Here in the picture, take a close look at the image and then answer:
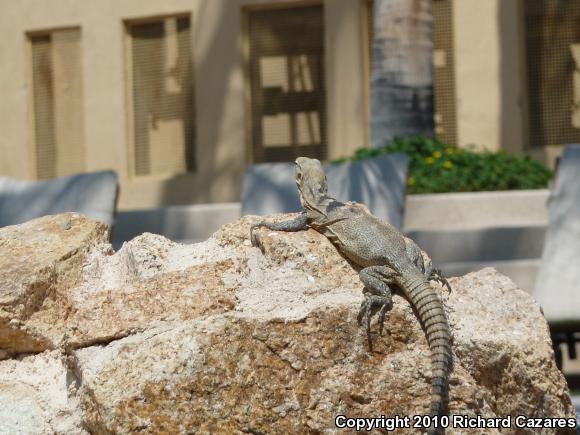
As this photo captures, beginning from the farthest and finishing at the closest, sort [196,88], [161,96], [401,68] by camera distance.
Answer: [161,96], [196,88], [401,68]

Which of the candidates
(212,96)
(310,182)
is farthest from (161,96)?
(310,182)

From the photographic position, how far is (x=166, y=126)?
14.6m

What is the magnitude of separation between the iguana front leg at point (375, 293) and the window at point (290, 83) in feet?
31.7

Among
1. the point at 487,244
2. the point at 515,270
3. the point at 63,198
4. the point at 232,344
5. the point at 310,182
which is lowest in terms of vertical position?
the point at 515,270

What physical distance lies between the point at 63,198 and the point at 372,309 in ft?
18.3

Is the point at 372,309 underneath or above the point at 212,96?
underneath

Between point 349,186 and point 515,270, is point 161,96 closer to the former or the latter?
point 349,186

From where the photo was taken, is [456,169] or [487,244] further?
[456,169]

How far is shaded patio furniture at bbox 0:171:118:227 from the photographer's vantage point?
29.4 feet

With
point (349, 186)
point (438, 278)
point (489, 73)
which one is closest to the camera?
point (438, 278)

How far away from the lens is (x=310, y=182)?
452cm

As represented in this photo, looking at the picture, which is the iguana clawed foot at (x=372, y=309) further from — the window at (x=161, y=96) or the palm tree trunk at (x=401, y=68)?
the window at (x=161, y=96)

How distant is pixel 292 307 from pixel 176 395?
50 centimetres

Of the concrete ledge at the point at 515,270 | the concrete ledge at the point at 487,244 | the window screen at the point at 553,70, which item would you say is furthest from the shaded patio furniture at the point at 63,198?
the window screen at the point at 553,70
